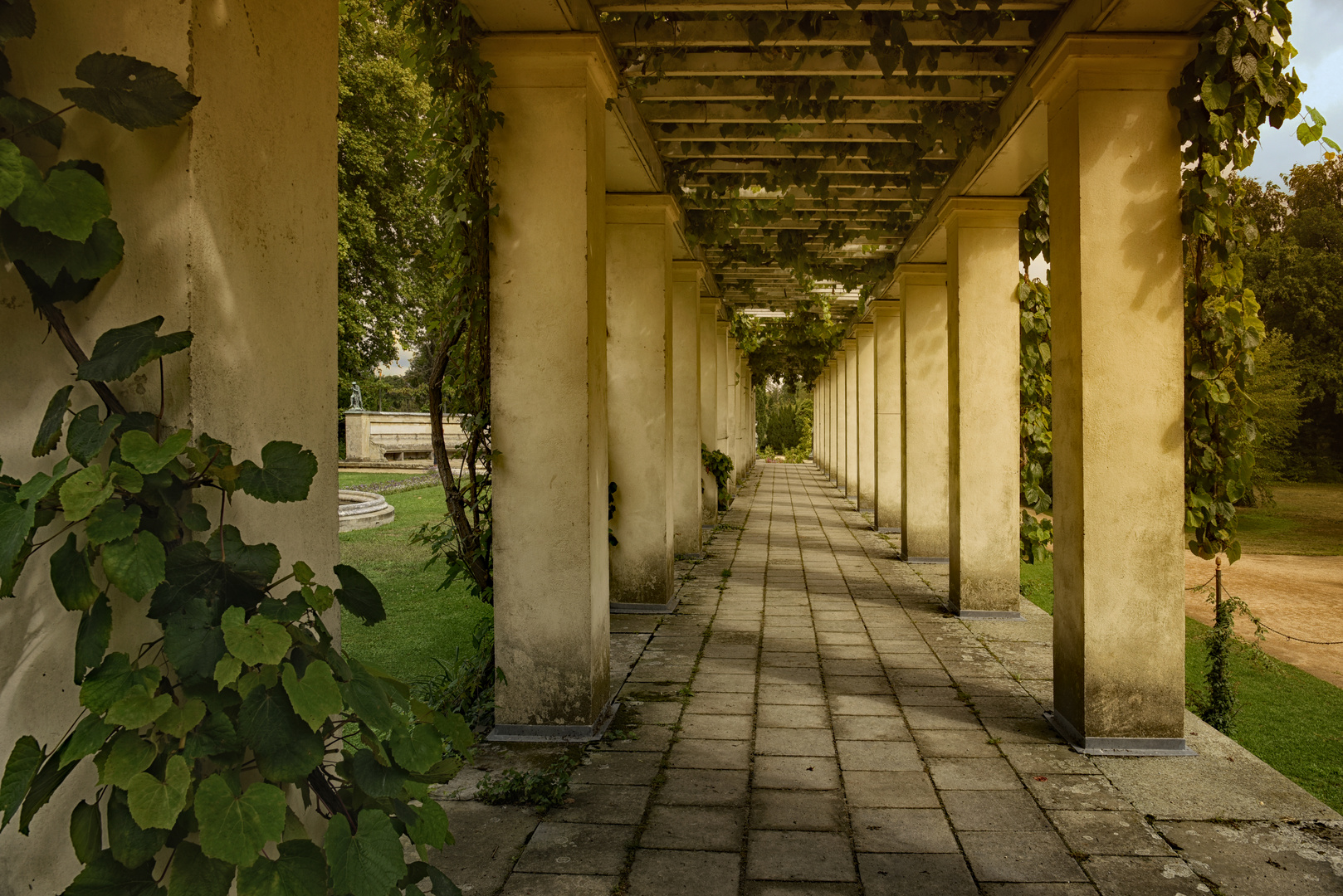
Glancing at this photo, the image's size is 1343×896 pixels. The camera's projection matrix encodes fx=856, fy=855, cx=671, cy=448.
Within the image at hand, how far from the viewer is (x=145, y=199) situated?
142 centimetres

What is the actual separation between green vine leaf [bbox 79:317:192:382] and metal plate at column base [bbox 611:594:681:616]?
5.48 meters

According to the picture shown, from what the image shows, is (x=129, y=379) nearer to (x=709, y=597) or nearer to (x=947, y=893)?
(x=947, y=893)

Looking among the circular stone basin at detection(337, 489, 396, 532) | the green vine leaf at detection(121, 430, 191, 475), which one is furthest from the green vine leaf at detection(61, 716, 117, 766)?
the circular stone basin at detection(337, 489, 396, 532)

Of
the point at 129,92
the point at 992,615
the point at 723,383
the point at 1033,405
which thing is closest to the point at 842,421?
the point at 723,383

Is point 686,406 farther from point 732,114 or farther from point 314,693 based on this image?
point 314,693

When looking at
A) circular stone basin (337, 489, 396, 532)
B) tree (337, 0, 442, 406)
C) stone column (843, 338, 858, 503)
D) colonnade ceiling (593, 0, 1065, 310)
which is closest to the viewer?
colonnade ceiling (593, 0, 1065, 310)

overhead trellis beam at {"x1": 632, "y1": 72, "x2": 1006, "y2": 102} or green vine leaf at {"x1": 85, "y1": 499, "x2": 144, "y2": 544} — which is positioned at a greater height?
overhead trellis beam at {"x1": 632, "y1": 72, "x2": 1006, "y2": 102}

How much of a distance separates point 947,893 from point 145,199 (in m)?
2.72

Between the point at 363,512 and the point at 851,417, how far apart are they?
9.03 m

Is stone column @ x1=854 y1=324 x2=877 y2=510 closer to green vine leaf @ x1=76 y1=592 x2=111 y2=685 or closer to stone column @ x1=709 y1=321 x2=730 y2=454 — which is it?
stone column @ x1=709 y1=321 x2=730 y2=454

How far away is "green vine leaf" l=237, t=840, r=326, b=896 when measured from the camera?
125 centimetres

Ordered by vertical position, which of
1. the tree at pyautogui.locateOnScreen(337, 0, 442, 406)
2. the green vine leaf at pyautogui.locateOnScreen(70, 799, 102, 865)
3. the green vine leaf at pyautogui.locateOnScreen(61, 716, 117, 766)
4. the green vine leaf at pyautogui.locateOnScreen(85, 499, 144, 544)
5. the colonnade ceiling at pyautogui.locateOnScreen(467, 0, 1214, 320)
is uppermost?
the tree at pyautogui.locateOnScreen(337, 0, 442, 406)

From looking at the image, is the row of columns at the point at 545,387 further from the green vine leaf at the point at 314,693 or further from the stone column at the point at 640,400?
the green vine leaf at the point at 314,693

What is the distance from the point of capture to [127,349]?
1277mm
